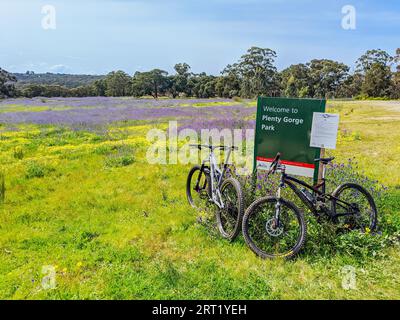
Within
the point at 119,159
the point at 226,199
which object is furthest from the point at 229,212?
the point at 119,159

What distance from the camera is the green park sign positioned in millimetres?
5410

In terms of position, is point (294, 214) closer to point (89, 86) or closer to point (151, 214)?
point (151, 214)

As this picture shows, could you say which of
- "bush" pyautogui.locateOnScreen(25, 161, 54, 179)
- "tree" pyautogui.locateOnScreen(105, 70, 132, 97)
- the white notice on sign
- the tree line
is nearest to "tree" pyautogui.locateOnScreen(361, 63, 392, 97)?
the tree line

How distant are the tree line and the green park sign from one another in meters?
58.5

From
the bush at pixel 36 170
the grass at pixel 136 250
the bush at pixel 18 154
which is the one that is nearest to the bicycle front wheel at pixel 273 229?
the grass at pixel 136 250

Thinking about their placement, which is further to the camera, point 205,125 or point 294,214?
point 205,125

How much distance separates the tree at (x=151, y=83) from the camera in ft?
225

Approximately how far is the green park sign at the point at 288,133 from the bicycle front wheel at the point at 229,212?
2.79ft

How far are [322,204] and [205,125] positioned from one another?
11.5 meters

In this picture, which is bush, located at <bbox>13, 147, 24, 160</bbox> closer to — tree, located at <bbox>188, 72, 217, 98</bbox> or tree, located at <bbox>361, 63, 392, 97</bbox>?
tree, located at <bbox>188, 72, 217, 98</bbox>

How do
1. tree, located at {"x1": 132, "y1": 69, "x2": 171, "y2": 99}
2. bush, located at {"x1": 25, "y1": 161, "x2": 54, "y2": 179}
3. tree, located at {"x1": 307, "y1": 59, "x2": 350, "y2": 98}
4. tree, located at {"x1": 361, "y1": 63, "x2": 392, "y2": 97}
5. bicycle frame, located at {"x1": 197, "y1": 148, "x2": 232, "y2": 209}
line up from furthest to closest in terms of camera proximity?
tree, located at {"x1": 307, "y1": 59, "x2": 350, "y2": 98} → tree, located at {"x1": 132, "y1": 69, "x2": 171, "y2": 99} → tree, located at {"x1": 361, "y1": 63, "x2": 392, "y2": 97} → bush, located at {"x1": 25, "y1": 161, "x2": 54, "y2": 179} → bicycle frame, located at {"x1": 197, "y1": 148, "x2": 232, "y2": 209}
